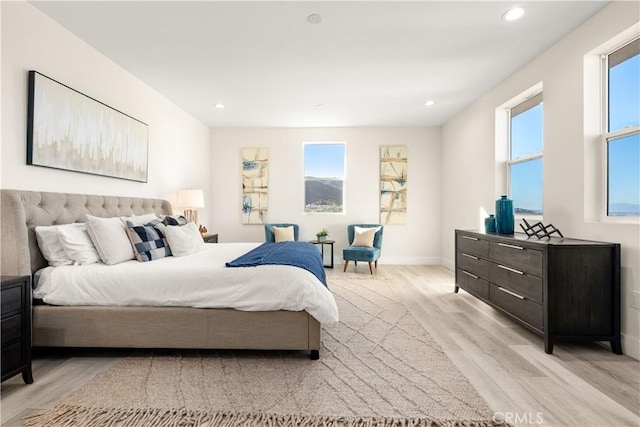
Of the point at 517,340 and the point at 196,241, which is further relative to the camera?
the point at 196,241

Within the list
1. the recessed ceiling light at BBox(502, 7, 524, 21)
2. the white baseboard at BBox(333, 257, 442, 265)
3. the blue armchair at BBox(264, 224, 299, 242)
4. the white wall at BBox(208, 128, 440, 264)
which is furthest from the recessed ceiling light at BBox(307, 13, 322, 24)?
the white baseboard at BBox(333, 257, 442, 265)

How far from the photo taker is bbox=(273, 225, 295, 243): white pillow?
5.53m

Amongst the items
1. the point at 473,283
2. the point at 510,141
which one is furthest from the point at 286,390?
the point at 510,141

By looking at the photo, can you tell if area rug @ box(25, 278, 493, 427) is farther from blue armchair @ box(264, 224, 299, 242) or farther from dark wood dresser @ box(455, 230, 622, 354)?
blue armchair @ box(264, 224, 299, 242)

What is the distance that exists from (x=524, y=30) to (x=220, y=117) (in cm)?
437

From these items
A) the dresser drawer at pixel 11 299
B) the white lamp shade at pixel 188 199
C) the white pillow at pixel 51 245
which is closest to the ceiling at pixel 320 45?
the white lamp shade at pixel 188 199

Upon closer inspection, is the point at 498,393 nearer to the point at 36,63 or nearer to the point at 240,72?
the point at 240,72

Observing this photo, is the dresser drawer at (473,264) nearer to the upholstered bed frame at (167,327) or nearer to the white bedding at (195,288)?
the white bedding at (195,288)

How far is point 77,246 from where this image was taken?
2.38 metres

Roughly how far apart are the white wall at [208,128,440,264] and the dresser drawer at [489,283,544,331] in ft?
9.62

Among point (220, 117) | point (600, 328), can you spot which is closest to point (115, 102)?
point (220, 117)

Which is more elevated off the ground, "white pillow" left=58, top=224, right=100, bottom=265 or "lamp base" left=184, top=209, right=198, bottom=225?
"lamp base" left=184, top=209, right=198, bottom=225

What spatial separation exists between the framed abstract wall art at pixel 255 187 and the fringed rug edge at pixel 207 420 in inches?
180

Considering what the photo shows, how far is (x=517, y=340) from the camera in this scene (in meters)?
2.58
